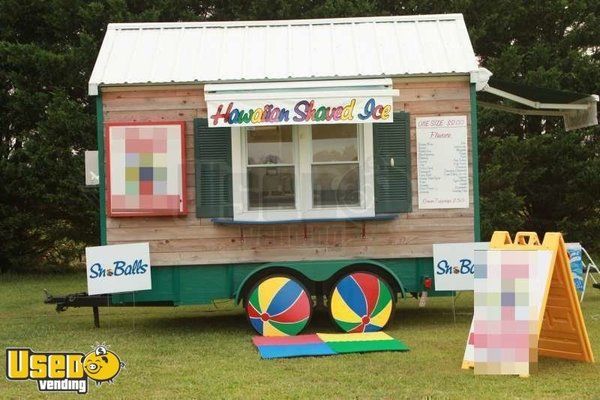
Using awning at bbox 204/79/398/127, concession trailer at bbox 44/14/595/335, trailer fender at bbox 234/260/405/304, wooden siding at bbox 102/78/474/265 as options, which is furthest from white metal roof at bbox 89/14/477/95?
trailer fender at bbox 234/260/405/304

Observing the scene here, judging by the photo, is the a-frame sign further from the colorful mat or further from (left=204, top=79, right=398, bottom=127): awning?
(left=204, top=79, right=398, bottom=127): awning

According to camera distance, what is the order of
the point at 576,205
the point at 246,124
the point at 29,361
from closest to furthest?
the point at 29,361, the point at 246,124, the point at 576,205

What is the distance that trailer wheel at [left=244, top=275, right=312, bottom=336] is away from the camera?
27.4 ft

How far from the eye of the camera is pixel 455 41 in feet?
30.1

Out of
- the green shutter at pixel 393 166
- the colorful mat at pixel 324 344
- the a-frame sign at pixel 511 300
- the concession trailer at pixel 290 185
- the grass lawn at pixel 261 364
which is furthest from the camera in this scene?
the green shutter at pixel 393 166

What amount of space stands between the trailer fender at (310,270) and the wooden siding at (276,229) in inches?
6.3

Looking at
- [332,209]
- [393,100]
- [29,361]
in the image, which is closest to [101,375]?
[29,361]

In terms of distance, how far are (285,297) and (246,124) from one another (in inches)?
73.4

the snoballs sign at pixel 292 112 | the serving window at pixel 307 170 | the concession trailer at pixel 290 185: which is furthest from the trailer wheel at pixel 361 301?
the snoballs sign at pixel 292 112

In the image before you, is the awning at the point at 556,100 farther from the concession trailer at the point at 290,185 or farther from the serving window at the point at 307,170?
the serving window at the point at 307,170

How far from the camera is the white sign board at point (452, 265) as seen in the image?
8570 millimetres

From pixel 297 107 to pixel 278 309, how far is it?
83.8 inches

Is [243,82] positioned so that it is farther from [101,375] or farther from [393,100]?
[101,375]

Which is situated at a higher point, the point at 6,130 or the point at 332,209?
the point at 6,130
